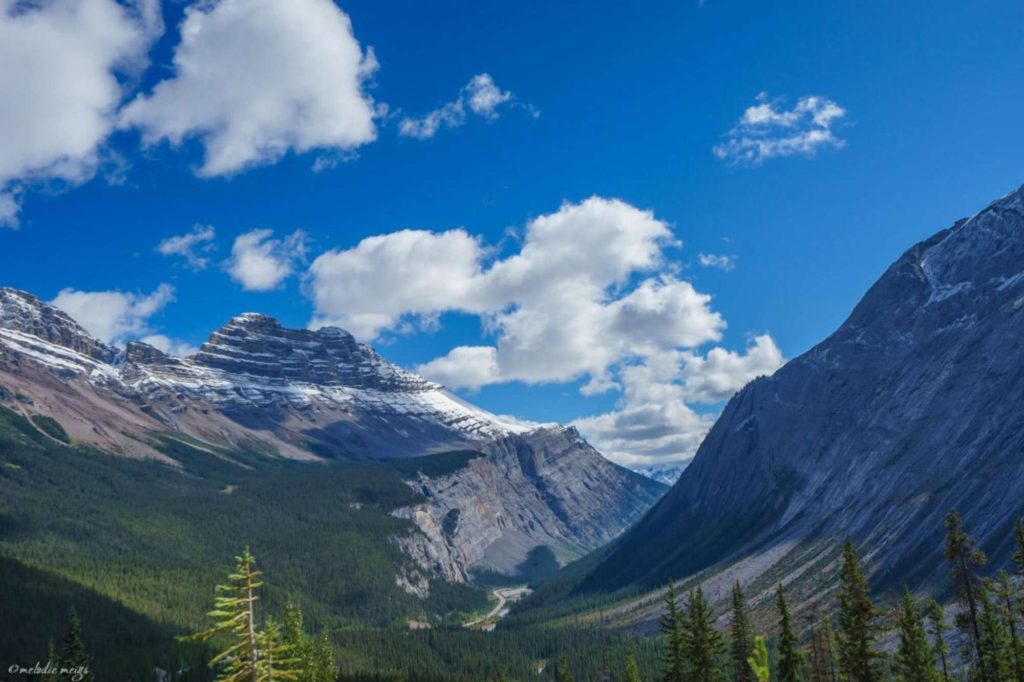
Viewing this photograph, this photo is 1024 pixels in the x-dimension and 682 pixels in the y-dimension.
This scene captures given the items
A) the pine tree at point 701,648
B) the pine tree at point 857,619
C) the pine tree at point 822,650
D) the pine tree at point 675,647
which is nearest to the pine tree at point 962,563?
the pine tree at point 857,619

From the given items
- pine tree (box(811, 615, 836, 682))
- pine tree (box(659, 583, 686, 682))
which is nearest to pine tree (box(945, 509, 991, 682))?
pine tree (box(659, 583, 686, 682))

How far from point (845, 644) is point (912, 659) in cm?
800

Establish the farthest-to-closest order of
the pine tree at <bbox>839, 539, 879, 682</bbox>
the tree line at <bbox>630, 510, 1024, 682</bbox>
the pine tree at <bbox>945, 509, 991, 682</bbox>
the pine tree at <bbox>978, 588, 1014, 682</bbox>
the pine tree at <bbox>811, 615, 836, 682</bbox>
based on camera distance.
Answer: the pine tree at <bbox>811, 615, 836, 682</bbox> → the pine tree at <bbox>978, 588, 1014, 682</bbox> → the pine tree at <bbox>839, 539, 879, 682</bbox> → the tree line at <bbox>630, 510, 1024, 682</bbox> → the pine tree at <bbox>945, 509, 991, 682</bbox>

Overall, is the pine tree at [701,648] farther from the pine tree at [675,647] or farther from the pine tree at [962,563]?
the pine tree at [962,563]

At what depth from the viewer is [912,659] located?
55312mm

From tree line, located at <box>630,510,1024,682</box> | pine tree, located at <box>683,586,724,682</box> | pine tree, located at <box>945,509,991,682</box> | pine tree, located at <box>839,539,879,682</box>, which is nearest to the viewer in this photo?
pine tree, located at <box>945,509,991,682</box>

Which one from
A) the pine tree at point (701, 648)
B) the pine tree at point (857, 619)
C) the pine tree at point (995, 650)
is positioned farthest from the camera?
the pine tree at point (995, 650)

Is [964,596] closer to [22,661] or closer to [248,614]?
[248,614]

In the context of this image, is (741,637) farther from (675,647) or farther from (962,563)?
(962,563)

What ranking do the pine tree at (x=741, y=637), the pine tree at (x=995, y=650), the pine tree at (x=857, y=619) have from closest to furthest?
the pine tree at (x=857, y=619), the pine tree at (x=995, y=650), the pine tree at (x=741, y=637)

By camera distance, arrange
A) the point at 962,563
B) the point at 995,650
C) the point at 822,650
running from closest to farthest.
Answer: the point at 962,563, the point at 995,650, the point at 822,650

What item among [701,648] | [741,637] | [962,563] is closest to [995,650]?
[962,563]

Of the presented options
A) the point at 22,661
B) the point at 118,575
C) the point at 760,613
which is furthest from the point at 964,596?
the point at 118,575

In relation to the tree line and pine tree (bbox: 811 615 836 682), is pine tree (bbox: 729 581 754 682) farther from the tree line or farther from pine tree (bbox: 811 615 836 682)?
pine tree (bbox: 811 615 836 682)
